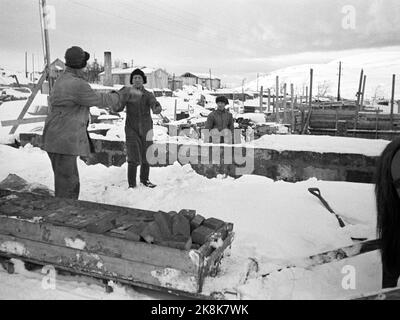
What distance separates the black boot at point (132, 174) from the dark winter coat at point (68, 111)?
1297 millimetres

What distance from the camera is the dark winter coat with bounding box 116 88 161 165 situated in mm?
5406

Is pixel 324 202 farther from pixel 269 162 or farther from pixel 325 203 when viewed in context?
pixel 269 162

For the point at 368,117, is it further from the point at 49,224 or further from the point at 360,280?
the point at 49,224

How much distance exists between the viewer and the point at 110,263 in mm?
2830

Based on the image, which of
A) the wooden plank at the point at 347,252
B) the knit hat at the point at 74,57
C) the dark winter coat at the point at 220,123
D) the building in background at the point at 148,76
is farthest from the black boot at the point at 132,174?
the building in background at the point at 148,76

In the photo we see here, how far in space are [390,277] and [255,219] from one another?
5.98ft

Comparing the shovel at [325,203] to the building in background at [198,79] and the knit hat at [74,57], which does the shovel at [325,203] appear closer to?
the knit hat at [74,57]

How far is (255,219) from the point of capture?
438cm

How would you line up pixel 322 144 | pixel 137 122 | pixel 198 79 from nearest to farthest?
pixel 137 122
pixel 322 144
pixel 198 79

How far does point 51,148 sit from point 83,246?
5.37 feet

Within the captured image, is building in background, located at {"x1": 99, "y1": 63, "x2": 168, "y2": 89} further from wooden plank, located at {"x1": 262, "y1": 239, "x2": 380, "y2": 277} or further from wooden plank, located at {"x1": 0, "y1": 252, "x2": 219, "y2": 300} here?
wooden plank, located at {"x1": 262, "y1": 239, "x2": 380, "y2": 277}

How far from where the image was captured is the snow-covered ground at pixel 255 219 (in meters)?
2.90

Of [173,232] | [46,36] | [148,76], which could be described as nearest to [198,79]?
[148,76]
